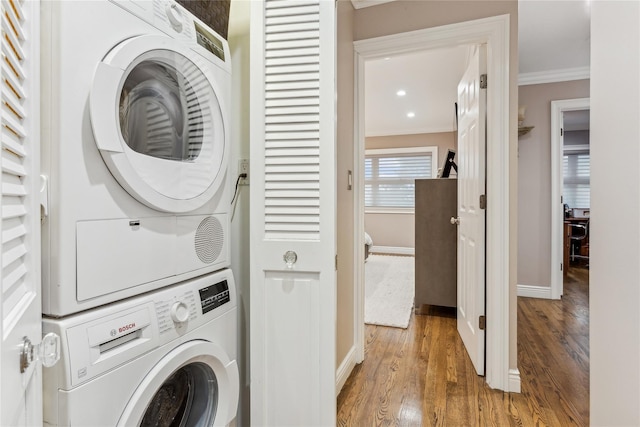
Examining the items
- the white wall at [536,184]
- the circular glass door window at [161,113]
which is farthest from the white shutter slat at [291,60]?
the white wall at [536,184]

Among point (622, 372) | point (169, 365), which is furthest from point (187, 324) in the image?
point (622, 372)

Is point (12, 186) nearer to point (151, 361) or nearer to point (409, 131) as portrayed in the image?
point (151, 361)

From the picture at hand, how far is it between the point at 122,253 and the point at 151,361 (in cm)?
31

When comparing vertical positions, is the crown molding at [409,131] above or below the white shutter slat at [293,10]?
above

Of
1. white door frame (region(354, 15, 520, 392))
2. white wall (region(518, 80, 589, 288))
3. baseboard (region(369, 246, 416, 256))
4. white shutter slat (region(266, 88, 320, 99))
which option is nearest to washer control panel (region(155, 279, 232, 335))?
white shutter slat (region(266, 88, 320, 99))

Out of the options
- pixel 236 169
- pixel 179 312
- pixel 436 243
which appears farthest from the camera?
pixel 436 243

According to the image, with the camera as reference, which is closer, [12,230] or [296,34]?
[12,230]

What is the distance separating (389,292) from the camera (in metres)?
3.71

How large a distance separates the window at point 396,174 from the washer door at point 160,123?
5682mm

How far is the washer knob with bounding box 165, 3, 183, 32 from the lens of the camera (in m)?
0.97

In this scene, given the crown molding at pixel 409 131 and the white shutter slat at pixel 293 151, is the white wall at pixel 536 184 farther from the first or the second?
the white shutter slat at pixel 293 151

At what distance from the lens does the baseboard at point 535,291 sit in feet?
11.5

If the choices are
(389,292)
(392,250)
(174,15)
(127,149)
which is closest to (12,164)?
(127,149)

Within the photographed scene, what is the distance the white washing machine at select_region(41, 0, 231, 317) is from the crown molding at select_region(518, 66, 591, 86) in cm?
372
